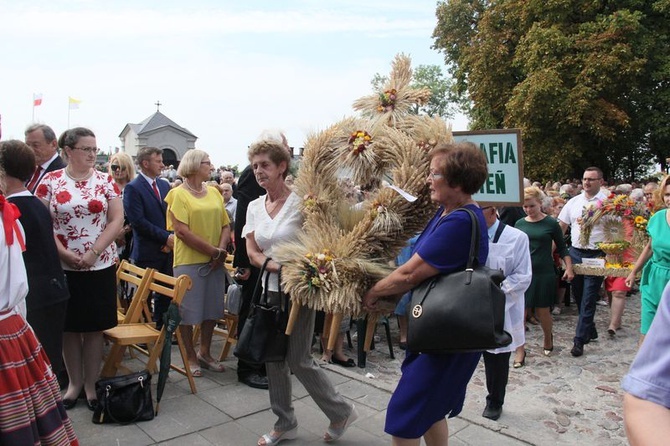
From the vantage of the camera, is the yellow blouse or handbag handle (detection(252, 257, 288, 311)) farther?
the yellow blouse

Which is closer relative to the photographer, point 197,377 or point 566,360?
point 197,377

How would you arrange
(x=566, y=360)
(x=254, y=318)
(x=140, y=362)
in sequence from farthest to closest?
(x=566, y=360) < (x=140, y=362) < (x=254, y=318)

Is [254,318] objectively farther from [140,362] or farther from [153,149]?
[153,149]

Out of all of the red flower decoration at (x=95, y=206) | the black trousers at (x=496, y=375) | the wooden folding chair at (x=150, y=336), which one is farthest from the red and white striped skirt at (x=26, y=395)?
the black trousers at (x=496, y=375)

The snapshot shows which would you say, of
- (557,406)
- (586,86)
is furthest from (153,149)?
(586,86)

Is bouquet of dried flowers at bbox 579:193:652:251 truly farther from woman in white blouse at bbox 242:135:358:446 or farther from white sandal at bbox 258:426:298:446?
white sandal at bbox 258:426:298:446

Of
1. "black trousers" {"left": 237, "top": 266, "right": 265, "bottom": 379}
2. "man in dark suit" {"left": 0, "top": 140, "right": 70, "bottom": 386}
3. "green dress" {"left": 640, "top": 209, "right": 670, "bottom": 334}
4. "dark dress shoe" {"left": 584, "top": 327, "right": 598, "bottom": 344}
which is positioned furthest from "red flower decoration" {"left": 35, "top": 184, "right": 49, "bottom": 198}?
"dark dress shoe" {"left": 584, "top": 327, "right": 598, "bottom": 344}

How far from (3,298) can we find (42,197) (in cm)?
153

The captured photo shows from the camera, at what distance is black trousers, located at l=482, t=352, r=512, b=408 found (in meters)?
4.11

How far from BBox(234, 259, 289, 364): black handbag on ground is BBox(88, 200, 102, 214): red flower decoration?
151 centimetres

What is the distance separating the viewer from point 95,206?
3.87m

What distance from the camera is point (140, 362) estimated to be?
16.8ft

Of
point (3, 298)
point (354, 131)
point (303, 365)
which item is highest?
point (354, 131)

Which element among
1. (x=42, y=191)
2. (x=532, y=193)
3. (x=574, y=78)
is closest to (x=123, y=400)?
(x=42, y=191)
